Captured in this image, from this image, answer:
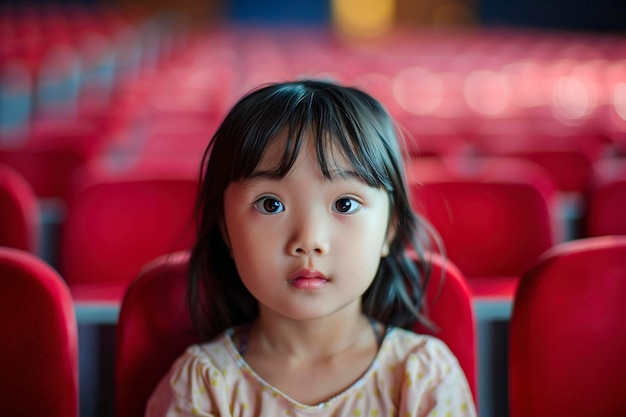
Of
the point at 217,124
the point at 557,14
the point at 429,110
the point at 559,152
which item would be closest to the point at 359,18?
the point at 557,14

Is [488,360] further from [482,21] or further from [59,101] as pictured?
[482,21]

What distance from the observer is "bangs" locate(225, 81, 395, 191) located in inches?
38.2

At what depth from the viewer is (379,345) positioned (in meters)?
1.08

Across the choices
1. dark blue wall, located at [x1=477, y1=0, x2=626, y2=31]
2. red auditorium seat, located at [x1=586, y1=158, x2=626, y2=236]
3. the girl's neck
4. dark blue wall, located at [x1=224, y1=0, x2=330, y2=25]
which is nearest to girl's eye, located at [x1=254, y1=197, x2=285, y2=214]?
the girl's neck

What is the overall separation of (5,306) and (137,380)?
201 millimetres

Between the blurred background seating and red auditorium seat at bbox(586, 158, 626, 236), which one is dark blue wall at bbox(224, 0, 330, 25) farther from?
red auditorium seat at bbox(586, 158, 626, 236)

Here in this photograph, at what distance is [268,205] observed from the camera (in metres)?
0.97

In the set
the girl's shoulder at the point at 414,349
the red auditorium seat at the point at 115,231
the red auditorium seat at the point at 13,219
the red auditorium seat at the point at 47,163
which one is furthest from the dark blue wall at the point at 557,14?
the girl's shoulder at the point at 414,349

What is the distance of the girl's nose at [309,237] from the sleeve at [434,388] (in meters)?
0.21

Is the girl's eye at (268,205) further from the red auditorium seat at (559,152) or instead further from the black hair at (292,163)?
the red auditorium seat at (559,152)

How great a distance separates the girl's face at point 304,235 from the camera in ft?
3.09

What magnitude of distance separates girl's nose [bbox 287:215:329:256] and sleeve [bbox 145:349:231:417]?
0.69ft

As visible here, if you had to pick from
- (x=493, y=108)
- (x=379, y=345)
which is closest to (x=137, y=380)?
(x=379, y=345)

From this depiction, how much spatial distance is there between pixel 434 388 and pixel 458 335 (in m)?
0.15
